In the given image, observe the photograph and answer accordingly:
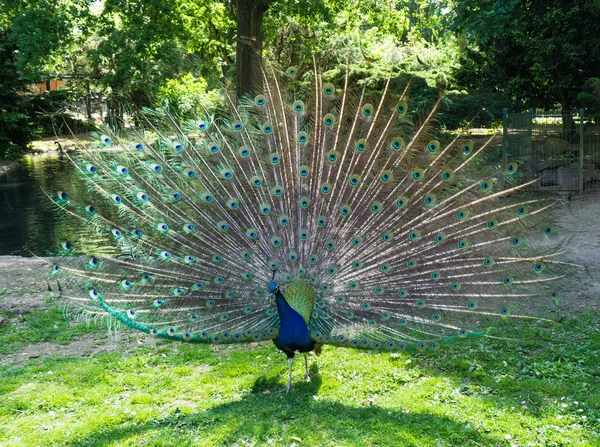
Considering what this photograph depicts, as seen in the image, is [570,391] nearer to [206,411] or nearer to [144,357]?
[206,411]

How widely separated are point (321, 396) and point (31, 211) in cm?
1401

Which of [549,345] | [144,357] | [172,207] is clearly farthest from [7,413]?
[549,345]

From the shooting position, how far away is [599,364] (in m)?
5.65

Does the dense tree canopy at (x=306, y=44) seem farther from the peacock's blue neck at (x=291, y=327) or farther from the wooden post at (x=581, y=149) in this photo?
the peacock's blue neck at (x=291, y=327)

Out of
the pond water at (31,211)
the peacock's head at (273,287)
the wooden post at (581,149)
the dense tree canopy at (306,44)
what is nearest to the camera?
the peacock's head at (273,287)

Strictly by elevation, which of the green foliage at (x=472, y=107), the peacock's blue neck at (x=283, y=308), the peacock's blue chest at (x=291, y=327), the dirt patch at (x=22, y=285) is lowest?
the dirt patch at (x=22, y=285)

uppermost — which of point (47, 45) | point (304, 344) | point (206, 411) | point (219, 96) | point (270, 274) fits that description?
point (47, 45)

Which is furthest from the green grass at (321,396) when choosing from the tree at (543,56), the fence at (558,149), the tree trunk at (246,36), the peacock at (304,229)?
the tree at (543,56)

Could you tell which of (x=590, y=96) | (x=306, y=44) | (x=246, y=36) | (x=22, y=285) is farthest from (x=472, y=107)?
(x=22, y=285)

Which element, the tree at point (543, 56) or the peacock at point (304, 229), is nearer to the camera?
the peacock at point (304, 229)

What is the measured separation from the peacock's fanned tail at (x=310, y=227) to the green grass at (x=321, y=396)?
59cm

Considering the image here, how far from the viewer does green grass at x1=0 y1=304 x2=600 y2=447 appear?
4.68 m

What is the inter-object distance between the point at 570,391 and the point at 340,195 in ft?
8.67

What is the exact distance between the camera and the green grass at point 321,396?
15.4 ft
